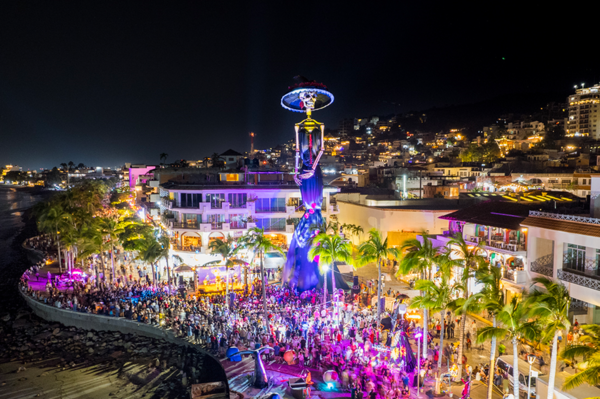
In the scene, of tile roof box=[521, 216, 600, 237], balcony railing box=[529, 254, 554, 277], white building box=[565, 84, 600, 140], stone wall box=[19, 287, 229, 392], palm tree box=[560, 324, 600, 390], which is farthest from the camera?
white building box=[565, 84, 600, 140]

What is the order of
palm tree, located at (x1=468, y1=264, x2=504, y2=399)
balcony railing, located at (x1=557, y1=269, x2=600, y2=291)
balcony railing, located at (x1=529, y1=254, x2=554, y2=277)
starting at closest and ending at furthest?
palm tree, located at (x1=468, y1=264, x2=504, y2=399) → balcony railing, located at (x1=557, y1=269, x2=600, y2=291) → balcony railing, located at (x1=529, y1=254, x2=554, y2=277)

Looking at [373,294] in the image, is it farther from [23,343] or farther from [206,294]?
[23,343]

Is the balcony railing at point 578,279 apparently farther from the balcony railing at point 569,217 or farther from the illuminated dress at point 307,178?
the illuminated dress at point 307,178

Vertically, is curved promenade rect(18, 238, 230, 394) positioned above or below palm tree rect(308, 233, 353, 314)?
below

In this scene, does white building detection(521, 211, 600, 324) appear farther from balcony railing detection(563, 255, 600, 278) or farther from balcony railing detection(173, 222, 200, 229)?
balcony railing detection(173, 222, 200, 229)

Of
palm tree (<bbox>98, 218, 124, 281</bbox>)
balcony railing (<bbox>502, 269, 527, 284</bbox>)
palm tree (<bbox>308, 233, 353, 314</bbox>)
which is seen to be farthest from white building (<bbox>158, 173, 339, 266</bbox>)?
balcony railing (<bbox>502, 269, 527, 284</bbox>)

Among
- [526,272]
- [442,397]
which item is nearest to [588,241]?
[526,272]

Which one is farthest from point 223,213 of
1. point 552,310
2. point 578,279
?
point 552,310

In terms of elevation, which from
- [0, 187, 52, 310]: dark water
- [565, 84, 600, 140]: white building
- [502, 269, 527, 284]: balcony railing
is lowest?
[0, 187, 52, 310]: dark water
